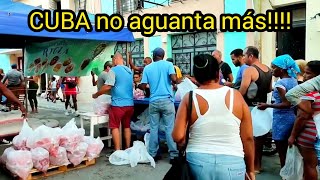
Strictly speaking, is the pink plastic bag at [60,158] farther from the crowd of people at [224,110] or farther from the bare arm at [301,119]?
the bare arm at [301,119]

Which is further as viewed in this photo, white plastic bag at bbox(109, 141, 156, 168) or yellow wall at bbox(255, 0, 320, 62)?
yellow wall at bbox(255, 0, 320, 62)

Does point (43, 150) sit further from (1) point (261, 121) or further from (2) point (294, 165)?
(2) point (294, 165)

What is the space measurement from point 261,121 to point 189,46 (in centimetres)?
829

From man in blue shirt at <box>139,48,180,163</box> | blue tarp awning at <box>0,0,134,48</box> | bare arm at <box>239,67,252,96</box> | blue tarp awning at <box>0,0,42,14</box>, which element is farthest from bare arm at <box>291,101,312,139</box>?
blue tarp awning at <box>0,0,42,14</box>

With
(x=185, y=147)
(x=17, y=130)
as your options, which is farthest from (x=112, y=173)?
(x=185, y=147)

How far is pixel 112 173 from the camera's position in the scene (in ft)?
16.0

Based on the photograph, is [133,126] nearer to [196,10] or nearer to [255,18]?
[255,18]

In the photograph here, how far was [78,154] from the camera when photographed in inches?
192

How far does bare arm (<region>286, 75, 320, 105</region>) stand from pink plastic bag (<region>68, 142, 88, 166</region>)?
3073 millimetres

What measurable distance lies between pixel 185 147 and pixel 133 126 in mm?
4022

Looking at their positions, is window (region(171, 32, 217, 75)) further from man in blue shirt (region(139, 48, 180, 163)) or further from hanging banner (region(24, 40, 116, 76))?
man in blue shirt (region(139, 48, 180, 163))

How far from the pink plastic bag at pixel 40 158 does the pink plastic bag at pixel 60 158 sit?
132mm

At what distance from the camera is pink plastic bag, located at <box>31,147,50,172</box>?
4.42 m

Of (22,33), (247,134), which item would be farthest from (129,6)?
(247,134)
